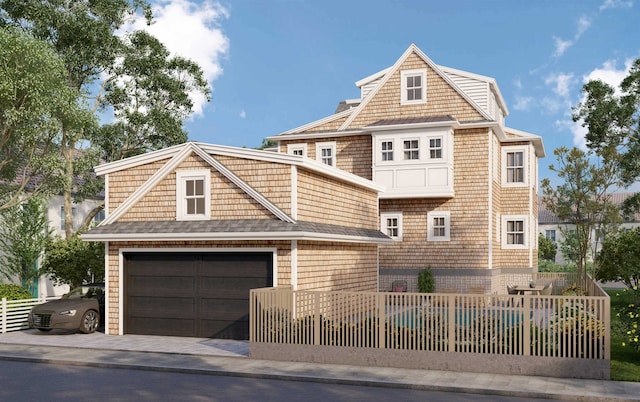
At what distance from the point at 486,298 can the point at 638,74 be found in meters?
32.3

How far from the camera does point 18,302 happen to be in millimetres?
21688

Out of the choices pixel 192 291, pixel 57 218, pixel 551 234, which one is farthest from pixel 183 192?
pixel 551 234

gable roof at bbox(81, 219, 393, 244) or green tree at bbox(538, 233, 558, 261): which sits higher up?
gable roof at bbox(81, 219, 393, 244)

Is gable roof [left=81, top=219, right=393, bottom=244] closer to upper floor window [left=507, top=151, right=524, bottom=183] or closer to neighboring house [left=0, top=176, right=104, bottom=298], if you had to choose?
upper floor window [left=507, top=151, right=524, bottom=183]

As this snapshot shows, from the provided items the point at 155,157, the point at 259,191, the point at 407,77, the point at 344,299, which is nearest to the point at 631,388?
the point at 344,299

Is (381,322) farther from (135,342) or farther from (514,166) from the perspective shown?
(514,166)


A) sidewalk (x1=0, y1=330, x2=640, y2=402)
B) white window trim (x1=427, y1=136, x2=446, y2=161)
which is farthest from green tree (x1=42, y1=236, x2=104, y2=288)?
white window trim (x1=427, y1=136, x2=446, y2=161)

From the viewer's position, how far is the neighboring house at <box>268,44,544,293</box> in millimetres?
30188

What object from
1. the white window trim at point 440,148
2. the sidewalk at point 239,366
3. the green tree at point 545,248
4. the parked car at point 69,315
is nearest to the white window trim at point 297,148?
the white window trim at point 440,148

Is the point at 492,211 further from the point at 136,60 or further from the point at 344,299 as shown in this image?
the point at 136,60

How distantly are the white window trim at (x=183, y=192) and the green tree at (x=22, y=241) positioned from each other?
662 inches

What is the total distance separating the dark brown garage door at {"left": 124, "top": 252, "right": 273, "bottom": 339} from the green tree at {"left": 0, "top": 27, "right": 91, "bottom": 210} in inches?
397

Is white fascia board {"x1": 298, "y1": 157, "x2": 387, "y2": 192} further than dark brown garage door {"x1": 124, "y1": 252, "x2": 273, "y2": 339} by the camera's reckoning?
No

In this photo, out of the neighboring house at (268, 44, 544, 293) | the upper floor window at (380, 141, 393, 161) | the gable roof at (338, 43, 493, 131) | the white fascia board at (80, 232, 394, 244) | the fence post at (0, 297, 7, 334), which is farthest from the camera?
the upper floor window at (380, 141, 393, 161)
